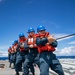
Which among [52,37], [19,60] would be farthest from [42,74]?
[19,60]

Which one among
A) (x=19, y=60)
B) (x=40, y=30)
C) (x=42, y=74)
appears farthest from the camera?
(x=19, y=60)

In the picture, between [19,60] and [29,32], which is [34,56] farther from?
[19,60]

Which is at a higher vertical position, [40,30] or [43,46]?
[40,30]

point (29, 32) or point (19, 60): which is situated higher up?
point (29, 32)

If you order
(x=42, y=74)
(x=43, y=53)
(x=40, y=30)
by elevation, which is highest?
(x=40, y=30)

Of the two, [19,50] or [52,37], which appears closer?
[52,37]

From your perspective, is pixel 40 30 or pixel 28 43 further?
pixel 28 43

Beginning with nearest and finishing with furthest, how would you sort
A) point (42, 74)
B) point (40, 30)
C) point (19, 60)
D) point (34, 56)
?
point (42, 74), point (40, 30), point (34, 56), point (19, 60)

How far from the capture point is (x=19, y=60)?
14.0 metres

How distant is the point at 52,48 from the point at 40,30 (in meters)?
0.80

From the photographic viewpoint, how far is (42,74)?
348 inches

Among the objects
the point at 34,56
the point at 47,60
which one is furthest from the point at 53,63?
the point at 34,56

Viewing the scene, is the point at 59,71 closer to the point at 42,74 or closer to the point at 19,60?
the point at 42,74

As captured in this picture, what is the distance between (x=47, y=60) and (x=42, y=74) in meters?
0.49
